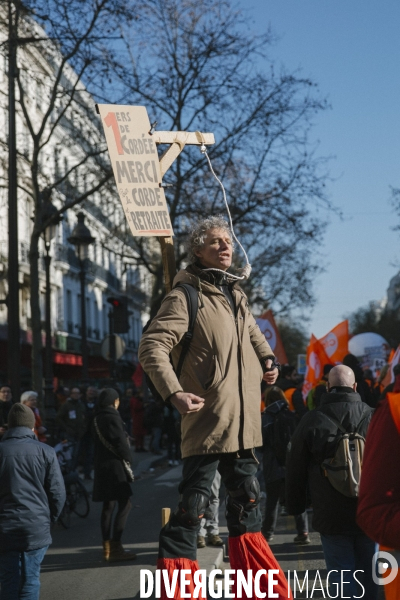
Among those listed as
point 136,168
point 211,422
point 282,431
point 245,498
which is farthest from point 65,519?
point 211,422

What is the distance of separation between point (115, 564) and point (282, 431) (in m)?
2.20

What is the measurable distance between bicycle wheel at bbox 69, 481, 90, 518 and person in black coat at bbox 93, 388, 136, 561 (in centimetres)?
340

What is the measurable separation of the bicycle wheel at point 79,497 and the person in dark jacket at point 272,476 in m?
3.65

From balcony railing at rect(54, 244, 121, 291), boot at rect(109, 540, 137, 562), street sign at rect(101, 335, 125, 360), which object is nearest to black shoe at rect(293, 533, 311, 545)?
boot at rect(109, 540, 137, 562)

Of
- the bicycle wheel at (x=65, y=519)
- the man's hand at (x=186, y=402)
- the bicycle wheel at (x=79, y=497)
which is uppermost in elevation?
the man's hand at (x=186, y=402)

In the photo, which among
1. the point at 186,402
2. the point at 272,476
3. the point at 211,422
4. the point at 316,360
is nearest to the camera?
the point at 186,402

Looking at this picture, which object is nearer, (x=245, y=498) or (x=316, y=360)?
(x=245, y=498)

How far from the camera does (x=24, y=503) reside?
19.9 feet

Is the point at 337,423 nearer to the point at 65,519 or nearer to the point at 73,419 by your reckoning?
the point at 65,519

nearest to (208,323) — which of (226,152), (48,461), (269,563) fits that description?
(269,563)

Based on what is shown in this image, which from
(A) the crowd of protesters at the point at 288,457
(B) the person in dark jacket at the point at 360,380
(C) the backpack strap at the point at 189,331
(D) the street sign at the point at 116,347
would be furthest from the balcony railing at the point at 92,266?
Answer: (C) the backpack strap at the point at 189,331

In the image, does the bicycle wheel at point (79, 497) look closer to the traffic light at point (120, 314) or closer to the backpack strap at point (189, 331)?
the traffic light at point (120, 314)

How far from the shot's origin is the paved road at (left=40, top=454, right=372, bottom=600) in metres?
7.70

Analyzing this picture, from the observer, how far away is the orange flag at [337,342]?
18.7m
